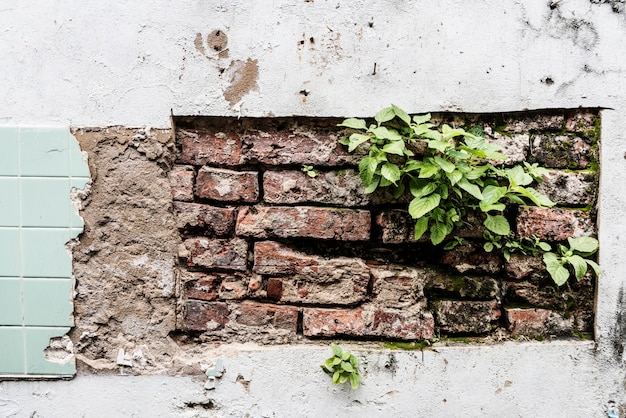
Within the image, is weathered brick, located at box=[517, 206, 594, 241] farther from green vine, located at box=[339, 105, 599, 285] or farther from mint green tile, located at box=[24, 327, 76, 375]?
mint green tile, located at box=[24, 327, 76, 375]

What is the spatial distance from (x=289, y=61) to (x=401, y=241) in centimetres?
62

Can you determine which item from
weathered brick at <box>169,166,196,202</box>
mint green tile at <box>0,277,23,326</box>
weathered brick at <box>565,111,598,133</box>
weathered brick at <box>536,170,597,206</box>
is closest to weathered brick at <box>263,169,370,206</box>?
weathered brick at <box>169,166,196,202</box>

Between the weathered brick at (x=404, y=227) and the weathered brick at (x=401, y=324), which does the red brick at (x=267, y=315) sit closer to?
the weathered brick at (x=401, y=324)

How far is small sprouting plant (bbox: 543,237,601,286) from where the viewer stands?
1.29m

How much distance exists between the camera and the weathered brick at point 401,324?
138cm

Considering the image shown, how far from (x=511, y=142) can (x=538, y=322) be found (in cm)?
55

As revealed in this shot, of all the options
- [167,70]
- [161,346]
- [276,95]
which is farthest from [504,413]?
[167,70]

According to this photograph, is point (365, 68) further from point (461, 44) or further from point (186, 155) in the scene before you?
point (186, 155)

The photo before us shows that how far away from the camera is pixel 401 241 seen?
1.38 m

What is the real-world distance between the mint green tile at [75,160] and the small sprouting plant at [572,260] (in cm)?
136

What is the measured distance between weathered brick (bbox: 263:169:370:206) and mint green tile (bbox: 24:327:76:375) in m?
0.73

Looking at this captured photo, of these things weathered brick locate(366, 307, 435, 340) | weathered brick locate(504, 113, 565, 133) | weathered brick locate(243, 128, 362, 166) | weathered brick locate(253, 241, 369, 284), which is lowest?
weathered brick locate(366, 307, 435, 340)

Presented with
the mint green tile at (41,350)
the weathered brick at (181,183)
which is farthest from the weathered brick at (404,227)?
the mint green tile at (41,350)

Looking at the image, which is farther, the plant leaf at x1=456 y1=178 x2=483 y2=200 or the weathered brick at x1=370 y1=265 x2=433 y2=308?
the weathered brick at x1=370 y1=265 x2=433 y2=308
